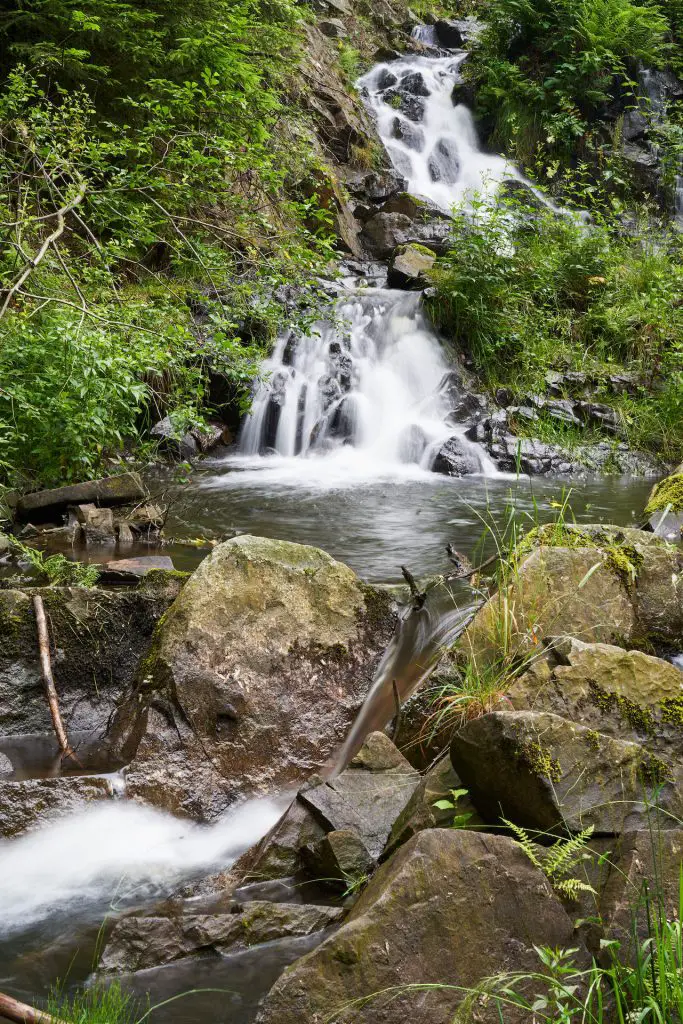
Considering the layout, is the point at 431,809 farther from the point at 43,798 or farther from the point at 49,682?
the point at 49,682

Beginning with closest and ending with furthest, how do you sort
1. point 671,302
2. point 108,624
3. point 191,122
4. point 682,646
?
point 682,646 < point 108,624 < point 191,122 < point 671,302

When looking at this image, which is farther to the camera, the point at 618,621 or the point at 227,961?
the point at 618,621

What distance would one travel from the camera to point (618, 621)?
394 centimetres

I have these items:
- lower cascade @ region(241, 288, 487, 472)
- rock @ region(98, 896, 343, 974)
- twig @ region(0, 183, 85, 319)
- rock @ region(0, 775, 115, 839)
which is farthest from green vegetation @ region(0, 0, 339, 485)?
rock @ region(98, 896, 343, 974)

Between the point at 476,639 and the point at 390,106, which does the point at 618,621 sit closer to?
the point at 476,639

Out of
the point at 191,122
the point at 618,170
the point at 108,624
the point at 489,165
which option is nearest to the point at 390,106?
the point at 489,165

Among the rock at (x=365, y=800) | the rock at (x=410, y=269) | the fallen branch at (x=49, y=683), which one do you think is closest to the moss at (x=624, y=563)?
the rock at (x=365, y=800)

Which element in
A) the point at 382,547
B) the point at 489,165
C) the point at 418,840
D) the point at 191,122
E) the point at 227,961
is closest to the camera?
the point at 418,840

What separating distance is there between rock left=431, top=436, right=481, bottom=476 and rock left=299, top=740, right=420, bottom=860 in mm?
7010

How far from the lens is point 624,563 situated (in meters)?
4.07

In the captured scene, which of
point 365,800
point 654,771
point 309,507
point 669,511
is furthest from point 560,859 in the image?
point 309,507

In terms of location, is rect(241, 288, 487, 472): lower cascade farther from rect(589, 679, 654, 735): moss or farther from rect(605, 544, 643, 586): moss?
rect(589, 679, 654, 735): moss

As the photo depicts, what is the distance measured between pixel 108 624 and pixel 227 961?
2.22m

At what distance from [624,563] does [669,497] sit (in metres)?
2.35
